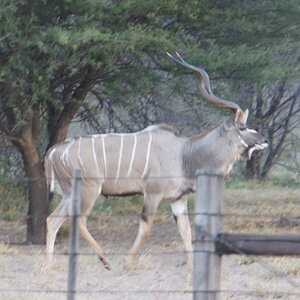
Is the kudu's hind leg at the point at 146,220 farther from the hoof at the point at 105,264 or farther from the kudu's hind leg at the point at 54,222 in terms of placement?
the kudu's hind leg at the point at 54,222

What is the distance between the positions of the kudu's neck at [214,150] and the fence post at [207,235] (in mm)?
4944

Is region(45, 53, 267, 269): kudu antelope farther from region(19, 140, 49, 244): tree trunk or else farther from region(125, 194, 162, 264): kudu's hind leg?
region(19, 140, 49, 244): tree trunk

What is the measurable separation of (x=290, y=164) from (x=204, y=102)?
7279 mm

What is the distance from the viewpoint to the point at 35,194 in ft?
32.4

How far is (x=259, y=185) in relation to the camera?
15.0 m

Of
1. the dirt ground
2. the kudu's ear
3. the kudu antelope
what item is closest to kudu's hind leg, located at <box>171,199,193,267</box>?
the kudu antelope

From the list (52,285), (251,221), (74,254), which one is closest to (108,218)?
(251,221)

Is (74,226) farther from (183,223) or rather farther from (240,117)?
(240,117)

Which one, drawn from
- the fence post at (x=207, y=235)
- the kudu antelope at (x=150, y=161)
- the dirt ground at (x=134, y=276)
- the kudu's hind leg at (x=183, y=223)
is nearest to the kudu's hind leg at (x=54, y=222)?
the kudu antelope at (x=150, y=161)

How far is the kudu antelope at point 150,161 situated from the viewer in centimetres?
865

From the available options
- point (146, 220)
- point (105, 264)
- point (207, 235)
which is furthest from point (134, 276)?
point (207, 235)

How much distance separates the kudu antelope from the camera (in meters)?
8.65

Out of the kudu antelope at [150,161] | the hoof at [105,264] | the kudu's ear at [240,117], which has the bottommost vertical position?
the hoof at [105,264]

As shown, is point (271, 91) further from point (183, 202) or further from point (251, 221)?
point (183, 202)
